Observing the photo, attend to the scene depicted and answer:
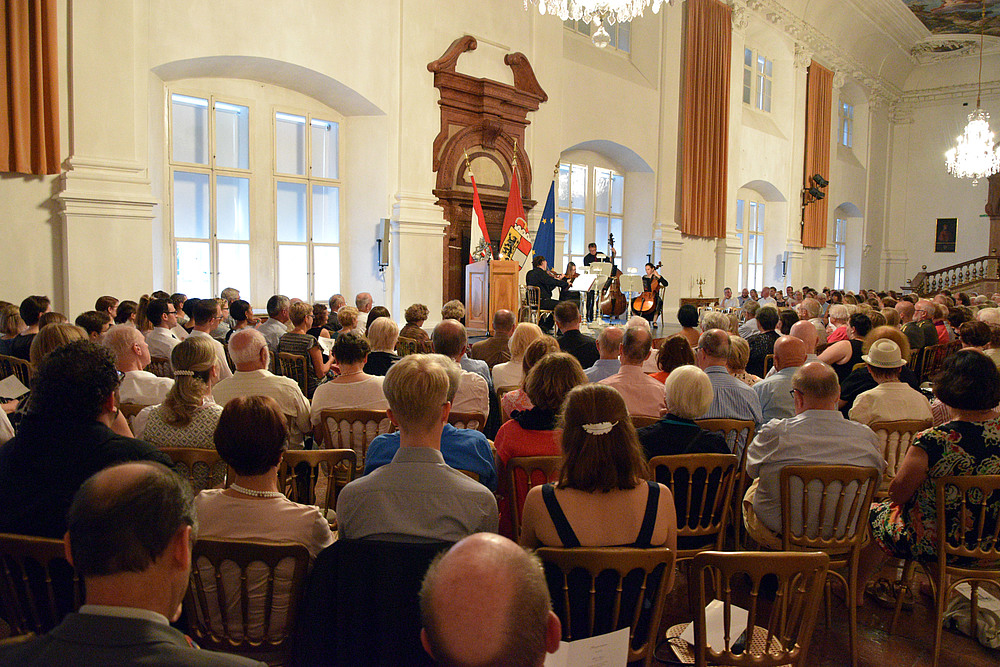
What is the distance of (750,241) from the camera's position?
1745 cm

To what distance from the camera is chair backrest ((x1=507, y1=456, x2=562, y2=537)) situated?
2379 millimetres

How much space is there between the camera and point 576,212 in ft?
43.3

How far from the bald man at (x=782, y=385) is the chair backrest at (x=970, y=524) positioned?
51.2 inches

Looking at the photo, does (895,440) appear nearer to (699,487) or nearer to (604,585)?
(699,487)

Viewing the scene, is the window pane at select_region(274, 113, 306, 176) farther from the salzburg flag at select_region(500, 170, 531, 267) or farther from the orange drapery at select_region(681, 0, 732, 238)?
the orange drapery at select_region(681, 0, 732, 238)

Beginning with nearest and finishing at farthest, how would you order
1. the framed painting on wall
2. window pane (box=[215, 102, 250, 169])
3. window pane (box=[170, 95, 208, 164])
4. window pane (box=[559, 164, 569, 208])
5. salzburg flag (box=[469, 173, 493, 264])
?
window pane (box=[170, 95, 208, 164]), window pane (box=[215, 102, 250, 169]), salzburg flag (box=[469, 173, 493, 264]), window pane (box=[559, 164, 569, 208]), the framed painting on wall

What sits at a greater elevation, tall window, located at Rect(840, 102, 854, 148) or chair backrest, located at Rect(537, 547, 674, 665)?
tall window, located at Rect(840, 102, 854, 148)

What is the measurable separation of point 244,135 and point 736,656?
8405 mm

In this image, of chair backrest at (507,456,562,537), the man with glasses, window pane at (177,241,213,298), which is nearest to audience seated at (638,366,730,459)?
chair backrest at (507,456,562,537)

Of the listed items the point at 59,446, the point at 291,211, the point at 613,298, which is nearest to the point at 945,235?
the point at 613,298

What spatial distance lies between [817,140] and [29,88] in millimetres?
17139

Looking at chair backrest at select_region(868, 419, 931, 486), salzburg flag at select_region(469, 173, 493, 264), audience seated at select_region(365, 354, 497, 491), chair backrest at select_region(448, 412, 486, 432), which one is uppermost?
salzburg flag at select_region(469, 173, 493, 264)

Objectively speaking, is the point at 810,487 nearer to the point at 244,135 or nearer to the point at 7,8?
the point at 7,8

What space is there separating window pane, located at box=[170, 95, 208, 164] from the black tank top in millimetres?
7752
